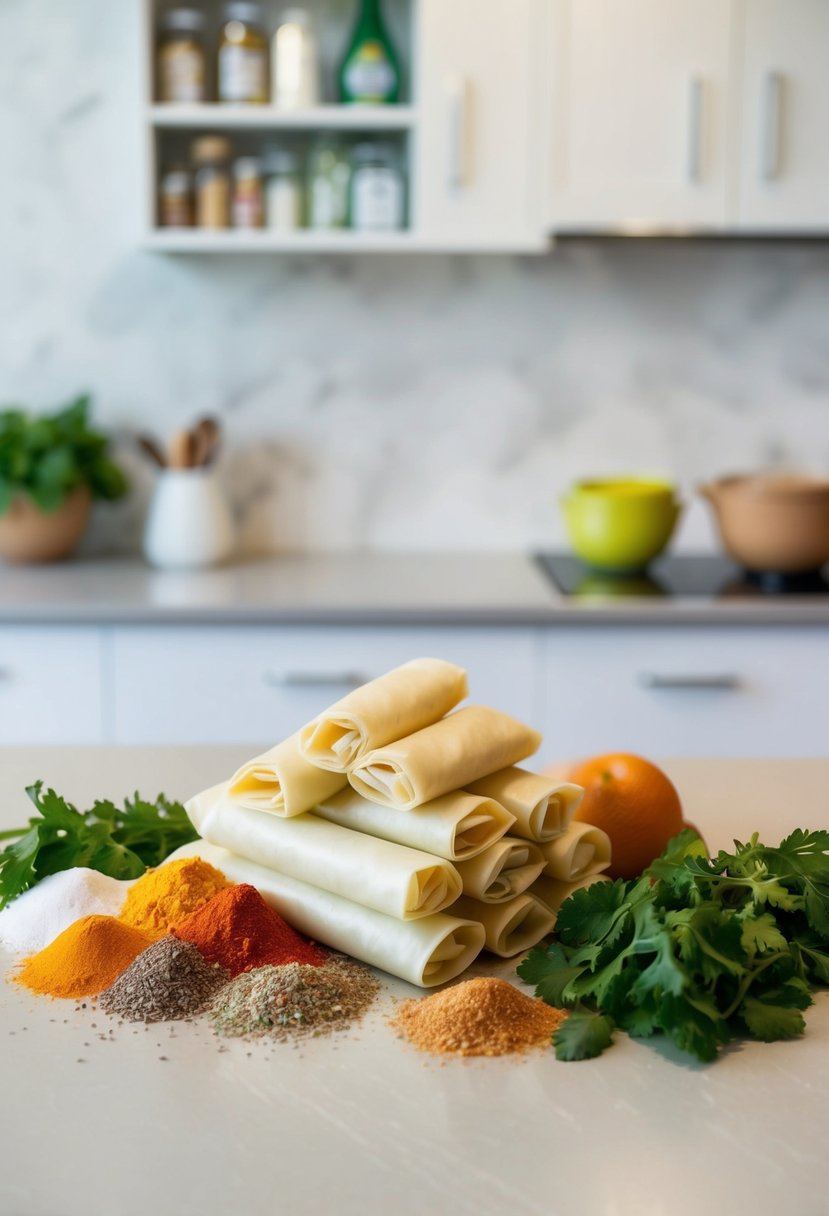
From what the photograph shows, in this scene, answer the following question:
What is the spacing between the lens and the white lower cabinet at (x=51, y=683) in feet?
7.88

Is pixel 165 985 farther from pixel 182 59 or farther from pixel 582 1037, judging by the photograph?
pixel 182 59

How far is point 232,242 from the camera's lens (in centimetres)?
254

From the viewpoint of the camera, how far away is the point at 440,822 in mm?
914

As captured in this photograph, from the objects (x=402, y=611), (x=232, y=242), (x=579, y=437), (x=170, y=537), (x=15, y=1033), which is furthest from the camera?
(x=579, y=437)

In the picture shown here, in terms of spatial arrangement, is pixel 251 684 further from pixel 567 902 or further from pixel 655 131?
pixel 567 902

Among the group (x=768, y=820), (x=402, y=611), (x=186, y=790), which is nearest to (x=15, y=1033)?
(x=186, y=790)

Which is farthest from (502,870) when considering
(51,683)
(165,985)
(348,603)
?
(51,683)

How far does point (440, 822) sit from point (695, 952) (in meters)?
0.19

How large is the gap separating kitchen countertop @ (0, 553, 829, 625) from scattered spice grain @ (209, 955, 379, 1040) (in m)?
1.49

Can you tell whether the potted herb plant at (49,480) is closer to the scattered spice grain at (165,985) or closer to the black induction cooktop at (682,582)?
the black induction cooktop at (682,582)

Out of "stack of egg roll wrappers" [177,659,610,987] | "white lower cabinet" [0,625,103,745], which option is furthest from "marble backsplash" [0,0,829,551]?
"stack of egg roll wrappers" [177,659,610,987]

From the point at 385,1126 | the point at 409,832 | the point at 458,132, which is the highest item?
the point at 458,132

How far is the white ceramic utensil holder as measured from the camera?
2711 mm

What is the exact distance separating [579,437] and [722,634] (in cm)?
72
